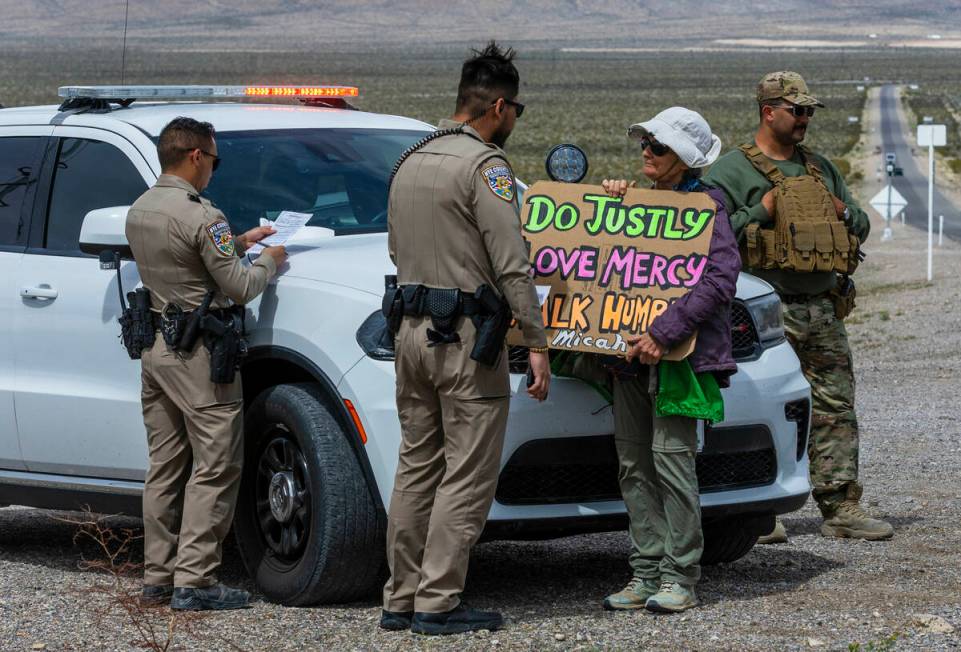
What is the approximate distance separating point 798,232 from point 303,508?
7.38 feet

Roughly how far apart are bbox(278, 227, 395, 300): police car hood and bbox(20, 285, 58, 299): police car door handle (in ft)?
3.03

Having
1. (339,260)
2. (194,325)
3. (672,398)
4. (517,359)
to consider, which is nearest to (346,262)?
(339,260)

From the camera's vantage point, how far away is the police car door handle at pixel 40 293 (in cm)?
558

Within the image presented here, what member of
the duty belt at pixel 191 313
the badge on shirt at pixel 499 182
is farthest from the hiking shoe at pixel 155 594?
the badge on shirt at pixel 499 182

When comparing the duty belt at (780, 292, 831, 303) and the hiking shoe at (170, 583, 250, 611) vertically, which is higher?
the duty belt at (780, 292, 831, 303)

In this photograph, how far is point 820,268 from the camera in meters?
6.07

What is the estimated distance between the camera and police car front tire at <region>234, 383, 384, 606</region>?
4.84 metres

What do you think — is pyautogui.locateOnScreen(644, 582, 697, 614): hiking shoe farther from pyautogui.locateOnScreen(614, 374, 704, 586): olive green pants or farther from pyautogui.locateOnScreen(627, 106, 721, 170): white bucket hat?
pyautogui.locateOnScreen(627, 106, 721, 170): white bucket hat

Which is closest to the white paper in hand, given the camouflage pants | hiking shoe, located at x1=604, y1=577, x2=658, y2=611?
hiking shoe, located at x1=604, y1=577, x2=658, y2=611

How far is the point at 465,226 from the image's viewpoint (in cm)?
448

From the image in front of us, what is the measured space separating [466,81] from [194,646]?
185 cm

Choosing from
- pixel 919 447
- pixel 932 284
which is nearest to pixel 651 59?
pixel 932 284

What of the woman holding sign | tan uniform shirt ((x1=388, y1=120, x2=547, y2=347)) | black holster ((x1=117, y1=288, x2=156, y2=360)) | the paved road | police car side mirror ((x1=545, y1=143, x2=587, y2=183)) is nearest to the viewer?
tan uniform shirt ((x1=388, y1=120, x2=547, y2=347))

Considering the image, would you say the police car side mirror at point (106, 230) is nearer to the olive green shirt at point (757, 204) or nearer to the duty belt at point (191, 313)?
the duty belt at point (191, 313)
